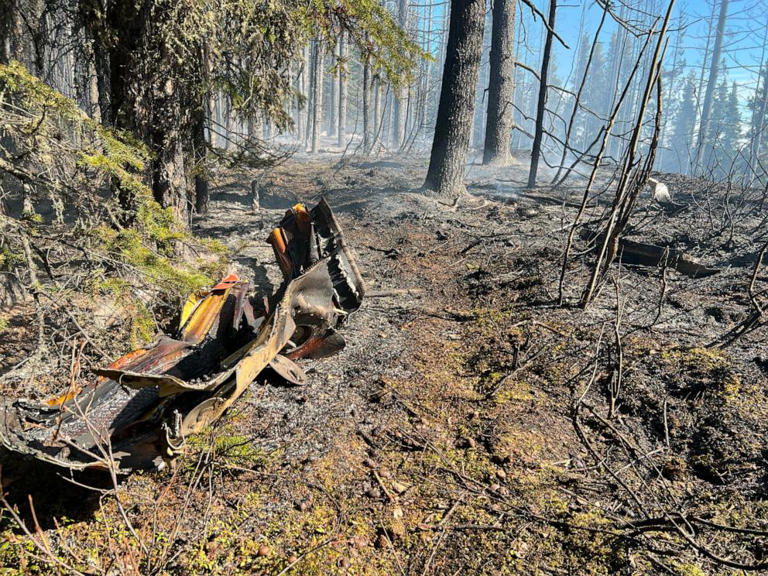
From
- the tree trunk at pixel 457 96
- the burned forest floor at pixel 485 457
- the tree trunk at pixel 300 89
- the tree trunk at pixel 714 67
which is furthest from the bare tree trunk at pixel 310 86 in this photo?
the tree trunk at pixel 714 67

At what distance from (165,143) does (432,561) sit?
16.3ft

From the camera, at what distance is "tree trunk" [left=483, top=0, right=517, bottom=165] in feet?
49.0

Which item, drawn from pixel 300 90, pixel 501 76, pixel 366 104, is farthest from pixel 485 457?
pixel 300 90

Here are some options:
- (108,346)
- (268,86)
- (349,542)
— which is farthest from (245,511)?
(268,86)

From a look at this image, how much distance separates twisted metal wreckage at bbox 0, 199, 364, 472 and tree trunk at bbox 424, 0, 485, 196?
20.0 feet

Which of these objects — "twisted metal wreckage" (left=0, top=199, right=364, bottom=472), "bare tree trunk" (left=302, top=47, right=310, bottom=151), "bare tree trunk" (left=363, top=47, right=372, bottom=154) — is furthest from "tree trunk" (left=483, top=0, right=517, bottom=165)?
"bare tree trunk" (left=302, top=47, right=310, bottom=151)

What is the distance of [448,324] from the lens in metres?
5.14

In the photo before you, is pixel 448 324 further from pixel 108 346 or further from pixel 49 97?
pixel 49 97

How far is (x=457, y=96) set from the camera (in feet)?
32.2

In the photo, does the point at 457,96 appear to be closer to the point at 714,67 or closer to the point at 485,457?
the point at 485,457

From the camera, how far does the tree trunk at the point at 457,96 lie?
9492mm

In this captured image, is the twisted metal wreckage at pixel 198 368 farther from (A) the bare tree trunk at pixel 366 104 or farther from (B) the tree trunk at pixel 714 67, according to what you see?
(B) the tree trunk at pixel 714 67

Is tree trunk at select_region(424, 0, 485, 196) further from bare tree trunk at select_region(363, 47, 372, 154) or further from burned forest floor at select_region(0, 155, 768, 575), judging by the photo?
burned forest floor at select_region(0, 155, 768, 575)

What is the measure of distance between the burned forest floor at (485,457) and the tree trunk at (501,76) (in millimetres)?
11051
